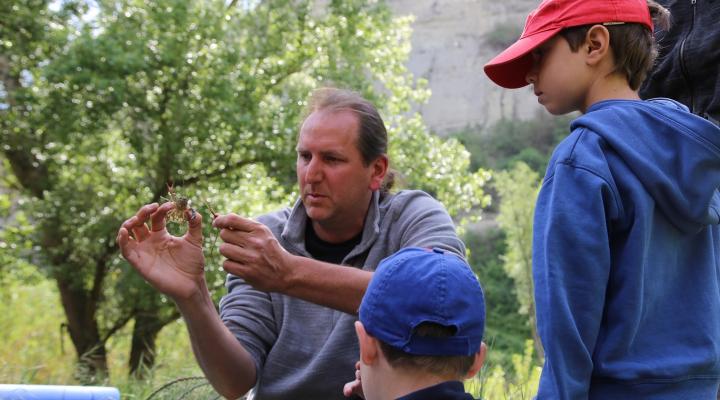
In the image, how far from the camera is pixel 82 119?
36.2ft

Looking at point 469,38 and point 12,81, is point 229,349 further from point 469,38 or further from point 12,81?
point 469,38

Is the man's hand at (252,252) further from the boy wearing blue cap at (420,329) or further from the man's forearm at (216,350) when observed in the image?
the boy wearing blue cap at (420,329)

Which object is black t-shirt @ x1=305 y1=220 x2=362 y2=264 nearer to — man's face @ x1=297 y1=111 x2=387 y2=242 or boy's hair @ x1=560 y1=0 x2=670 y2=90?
man's face @ x1=297 y1=111 x2=387 y2=242

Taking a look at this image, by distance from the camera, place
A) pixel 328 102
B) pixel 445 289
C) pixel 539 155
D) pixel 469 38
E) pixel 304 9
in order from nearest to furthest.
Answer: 1. pixel 445 289
2. pixel 328 102
3. pixel 304 9
4. pixel 539 155
5. pixel 469 38

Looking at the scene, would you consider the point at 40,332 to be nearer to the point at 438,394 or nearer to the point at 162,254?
the point at 162,254

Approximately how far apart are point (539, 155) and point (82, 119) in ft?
102

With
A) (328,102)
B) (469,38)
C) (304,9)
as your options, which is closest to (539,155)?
(469,38)

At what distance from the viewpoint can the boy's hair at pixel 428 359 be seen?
1764mm

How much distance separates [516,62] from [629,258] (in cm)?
57

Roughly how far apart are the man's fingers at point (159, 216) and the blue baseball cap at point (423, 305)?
75 centimetres

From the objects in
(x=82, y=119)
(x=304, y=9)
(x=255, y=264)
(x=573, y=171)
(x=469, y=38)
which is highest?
(x=573, y=171)

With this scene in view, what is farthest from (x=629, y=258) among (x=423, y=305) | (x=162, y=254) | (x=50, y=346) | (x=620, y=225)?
(x=50, y=346)

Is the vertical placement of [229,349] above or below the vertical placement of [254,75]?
above

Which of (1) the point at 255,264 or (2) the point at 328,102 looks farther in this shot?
(2) the point at 328,102
